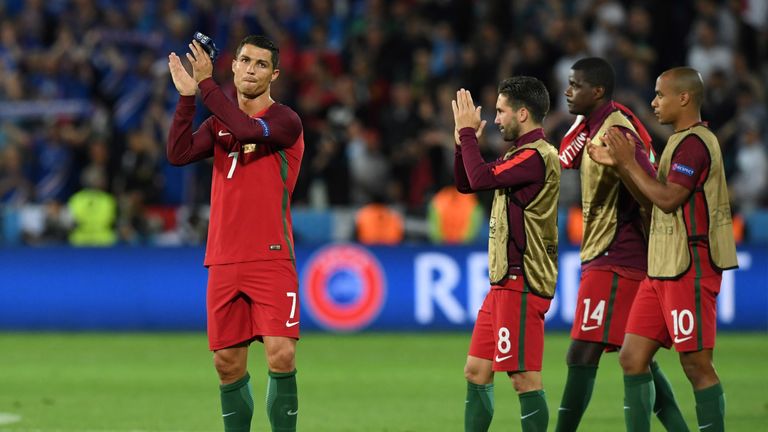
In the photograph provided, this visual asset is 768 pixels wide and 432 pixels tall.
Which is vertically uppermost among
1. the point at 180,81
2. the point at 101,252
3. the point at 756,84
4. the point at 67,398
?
the point at 756,84

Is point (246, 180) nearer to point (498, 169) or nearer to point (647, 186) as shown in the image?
point (498, 169)

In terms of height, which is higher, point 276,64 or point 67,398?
point 276,64

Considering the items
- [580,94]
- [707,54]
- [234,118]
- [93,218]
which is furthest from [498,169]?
[707,54]

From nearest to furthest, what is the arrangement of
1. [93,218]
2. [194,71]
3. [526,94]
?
[194,71] < [526,94] < [93,218]

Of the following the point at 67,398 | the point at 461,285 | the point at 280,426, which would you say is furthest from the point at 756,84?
the point at 280,426

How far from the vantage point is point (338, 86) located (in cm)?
1848

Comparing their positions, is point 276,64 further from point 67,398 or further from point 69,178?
point 69,178

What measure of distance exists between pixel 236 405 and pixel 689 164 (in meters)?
2.70

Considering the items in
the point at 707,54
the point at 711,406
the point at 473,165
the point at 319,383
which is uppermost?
the point at 707,54

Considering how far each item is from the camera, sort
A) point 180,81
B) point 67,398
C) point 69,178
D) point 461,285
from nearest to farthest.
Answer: point 180,81, point 67,398, point 461,285, point 69,178

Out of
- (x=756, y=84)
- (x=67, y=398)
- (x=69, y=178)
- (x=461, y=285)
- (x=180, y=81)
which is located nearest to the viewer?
(x=180, y=81)

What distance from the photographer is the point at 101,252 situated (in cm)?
1567

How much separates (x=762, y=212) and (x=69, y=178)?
9.40 meters

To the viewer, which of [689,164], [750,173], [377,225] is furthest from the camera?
[750,173]
